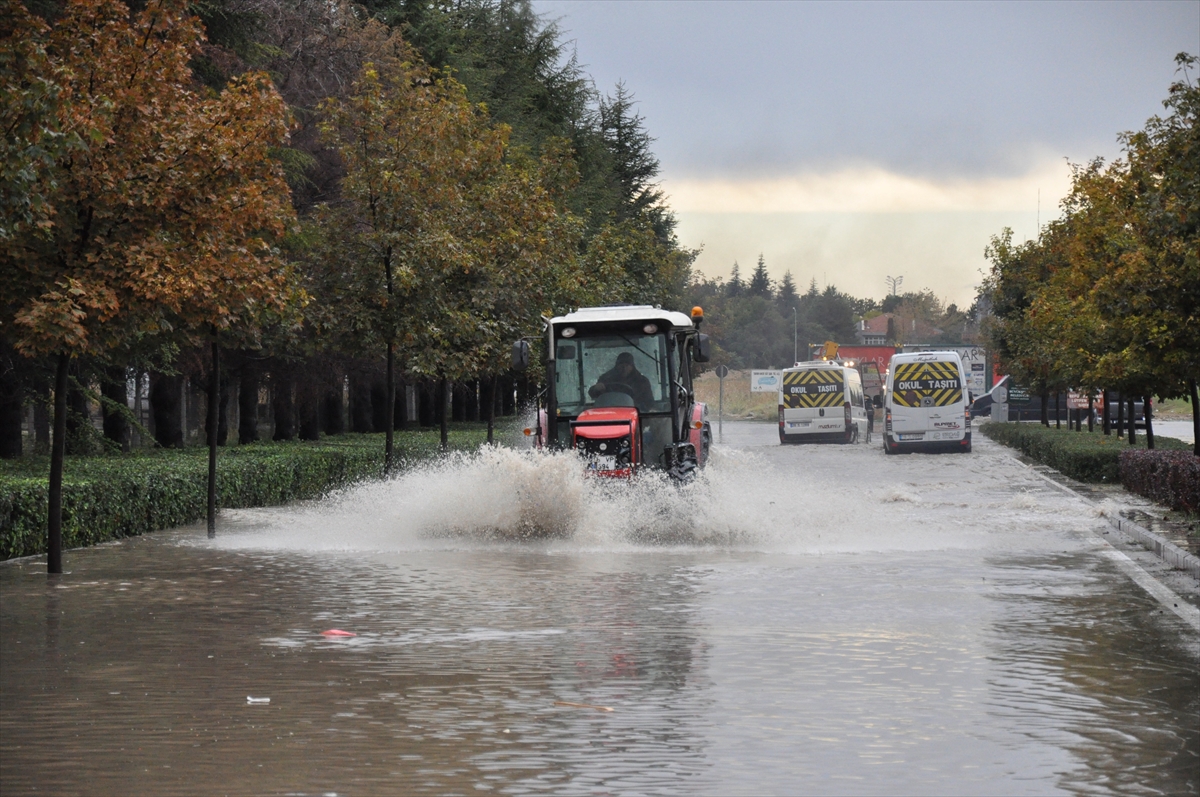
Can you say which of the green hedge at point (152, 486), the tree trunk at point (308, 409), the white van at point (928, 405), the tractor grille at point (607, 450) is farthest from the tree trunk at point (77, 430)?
the white van at point (928, 405)

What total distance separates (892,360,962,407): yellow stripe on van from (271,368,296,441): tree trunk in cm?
1757

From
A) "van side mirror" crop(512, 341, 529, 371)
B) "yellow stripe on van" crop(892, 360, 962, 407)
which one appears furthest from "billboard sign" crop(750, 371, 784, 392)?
"van side mirror" crop(512, 341, 529, 371)

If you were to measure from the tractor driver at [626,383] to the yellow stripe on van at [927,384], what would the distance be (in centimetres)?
2788

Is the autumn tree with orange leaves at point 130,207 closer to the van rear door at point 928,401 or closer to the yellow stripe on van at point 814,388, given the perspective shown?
the van rear door at point 928,401

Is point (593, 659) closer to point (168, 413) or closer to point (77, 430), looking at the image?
point (77, 430)

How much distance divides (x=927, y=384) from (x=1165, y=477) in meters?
24.8

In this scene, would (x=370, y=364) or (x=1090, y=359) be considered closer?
(x=1090, y=359)

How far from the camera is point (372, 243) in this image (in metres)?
27.4

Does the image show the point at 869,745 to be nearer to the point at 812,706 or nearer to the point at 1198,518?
the point at 812,706

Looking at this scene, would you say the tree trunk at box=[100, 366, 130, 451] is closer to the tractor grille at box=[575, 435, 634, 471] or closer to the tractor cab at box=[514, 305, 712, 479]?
the tractor cab at box=[514, 305, 712, 479]

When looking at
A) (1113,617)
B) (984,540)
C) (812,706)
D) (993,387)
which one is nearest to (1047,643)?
(1113,617)

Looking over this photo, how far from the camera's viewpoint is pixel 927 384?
47.3m

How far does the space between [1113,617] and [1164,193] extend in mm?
8566

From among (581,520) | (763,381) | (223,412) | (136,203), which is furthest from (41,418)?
(763,381)
